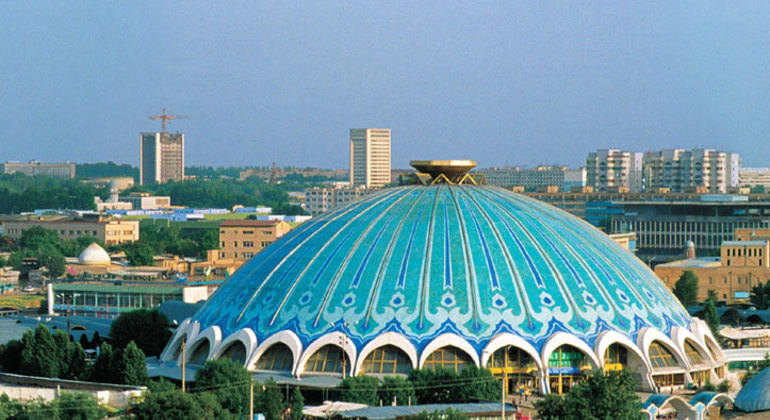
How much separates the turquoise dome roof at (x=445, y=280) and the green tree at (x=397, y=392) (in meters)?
2.55

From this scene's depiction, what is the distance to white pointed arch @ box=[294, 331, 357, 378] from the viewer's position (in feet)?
147

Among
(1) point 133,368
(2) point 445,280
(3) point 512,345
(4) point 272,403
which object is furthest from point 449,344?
(1) point 133,368

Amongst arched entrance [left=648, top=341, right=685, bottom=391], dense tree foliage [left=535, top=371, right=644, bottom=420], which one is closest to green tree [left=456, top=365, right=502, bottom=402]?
dense tree foliage [left=535, top=371, right=644, bottom=420]

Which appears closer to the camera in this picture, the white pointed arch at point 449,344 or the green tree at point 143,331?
the white pointed arch at point 449,344

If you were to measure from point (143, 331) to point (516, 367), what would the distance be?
1502 centimetres

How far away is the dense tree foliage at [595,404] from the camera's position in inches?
1507

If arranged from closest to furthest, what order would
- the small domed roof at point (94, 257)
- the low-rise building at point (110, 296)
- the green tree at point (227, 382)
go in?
1. the green tree at point (227, 382)
2. the low-rise building at point (110, 296)
3. the small domed roof at point (94, 257)

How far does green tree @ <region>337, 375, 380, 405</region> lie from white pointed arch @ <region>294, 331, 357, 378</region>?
2234 mm

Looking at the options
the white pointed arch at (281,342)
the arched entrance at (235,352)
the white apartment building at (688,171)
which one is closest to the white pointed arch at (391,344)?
the white pointed arch at (281,342)

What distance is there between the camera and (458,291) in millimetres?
46312

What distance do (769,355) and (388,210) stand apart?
13778 millimetres

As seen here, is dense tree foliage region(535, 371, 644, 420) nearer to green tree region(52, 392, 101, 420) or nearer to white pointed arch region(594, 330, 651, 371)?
white pointed arch region(594, 330, 651, 371)

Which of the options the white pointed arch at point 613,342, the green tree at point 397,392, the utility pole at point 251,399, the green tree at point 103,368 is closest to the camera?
the utility pole at point 251,399

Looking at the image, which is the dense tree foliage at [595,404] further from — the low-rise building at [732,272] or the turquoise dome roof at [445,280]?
the low-rise building at [732,272]
